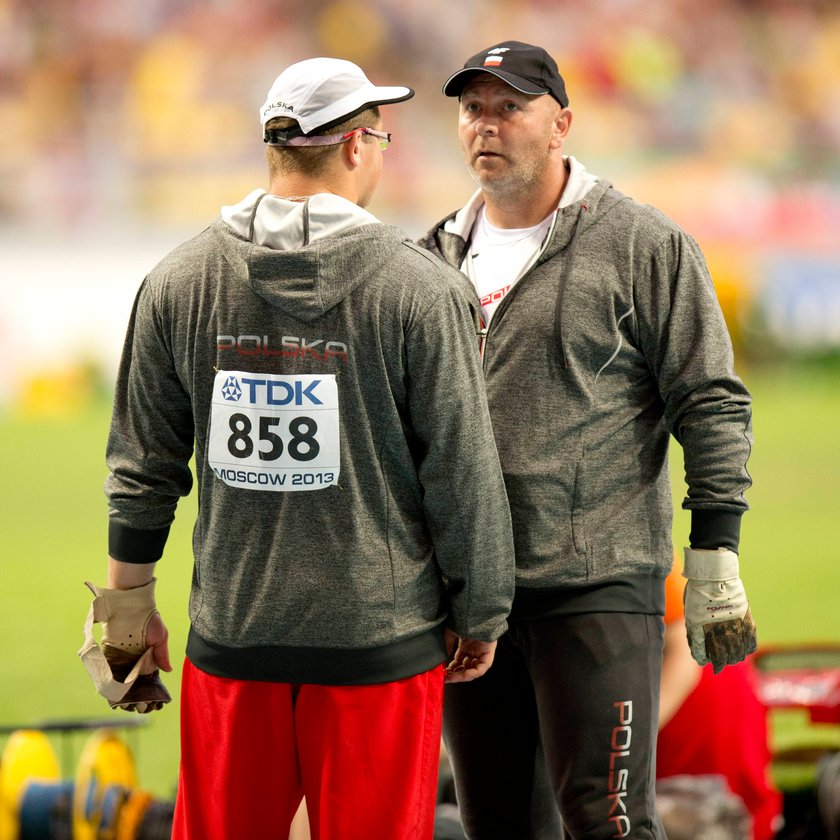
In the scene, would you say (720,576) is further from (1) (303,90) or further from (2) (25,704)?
(2) (25,704)

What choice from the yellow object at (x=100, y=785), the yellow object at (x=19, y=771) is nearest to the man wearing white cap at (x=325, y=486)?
the yellow object at (x=100, y=785)

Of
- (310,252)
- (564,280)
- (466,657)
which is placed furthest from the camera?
(564,280)

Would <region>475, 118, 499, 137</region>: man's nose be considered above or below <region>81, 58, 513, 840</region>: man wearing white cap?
above

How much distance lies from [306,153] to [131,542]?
63 cm

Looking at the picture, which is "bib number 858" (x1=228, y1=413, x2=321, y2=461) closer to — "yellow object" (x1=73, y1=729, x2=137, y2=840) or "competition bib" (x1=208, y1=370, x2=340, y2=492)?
"competition bib" (x1=208, y1=370, x2=340, y2=492)

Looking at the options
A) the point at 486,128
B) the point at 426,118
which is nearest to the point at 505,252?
the point at 486,128

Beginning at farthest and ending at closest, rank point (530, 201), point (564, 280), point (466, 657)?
point (530, 201) < point (564, 280) < point (466, 657)

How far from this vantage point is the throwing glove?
187 centimetres

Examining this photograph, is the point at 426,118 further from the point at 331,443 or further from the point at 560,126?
the point at 331,443

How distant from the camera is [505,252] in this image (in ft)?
6.83

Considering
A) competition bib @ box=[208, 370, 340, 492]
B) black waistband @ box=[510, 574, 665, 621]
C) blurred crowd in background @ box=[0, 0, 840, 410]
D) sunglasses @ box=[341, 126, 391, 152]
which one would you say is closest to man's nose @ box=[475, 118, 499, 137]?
sunglasses @ box=[341, 126, 391, 152]

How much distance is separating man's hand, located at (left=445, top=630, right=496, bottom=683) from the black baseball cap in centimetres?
86

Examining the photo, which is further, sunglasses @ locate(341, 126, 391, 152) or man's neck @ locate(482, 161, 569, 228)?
man's neck @ locate(482, 161, 569, 228)

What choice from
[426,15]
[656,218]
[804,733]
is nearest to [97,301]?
[426,15]
